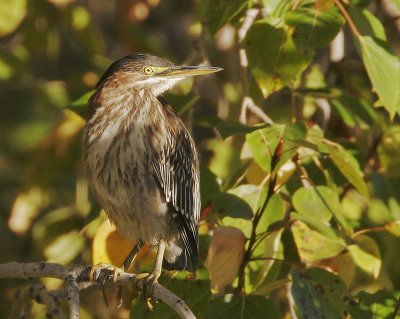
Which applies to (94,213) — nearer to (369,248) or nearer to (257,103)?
(257,103)

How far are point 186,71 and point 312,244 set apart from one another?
102 centimetres

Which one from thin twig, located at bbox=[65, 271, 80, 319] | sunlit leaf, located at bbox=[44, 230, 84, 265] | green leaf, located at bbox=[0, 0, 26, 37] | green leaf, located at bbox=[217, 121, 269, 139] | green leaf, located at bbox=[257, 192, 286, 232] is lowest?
sunlit leaf, located at bbox=[44, 230, 84, 265]

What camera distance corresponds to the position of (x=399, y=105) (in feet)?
13.3

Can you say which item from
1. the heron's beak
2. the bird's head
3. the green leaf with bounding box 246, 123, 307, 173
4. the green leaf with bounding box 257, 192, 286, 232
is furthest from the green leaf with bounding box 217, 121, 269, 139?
the bird's head

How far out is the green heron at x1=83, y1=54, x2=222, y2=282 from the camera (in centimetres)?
414

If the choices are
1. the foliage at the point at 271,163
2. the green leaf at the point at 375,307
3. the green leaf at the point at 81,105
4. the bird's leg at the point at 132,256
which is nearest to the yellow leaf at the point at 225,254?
the foliage at the point at 271,163

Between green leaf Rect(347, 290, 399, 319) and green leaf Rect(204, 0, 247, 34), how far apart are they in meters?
1.23

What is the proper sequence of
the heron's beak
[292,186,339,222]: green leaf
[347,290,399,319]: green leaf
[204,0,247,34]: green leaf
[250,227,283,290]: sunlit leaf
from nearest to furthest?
[347,290,399,319]: green leaf → [292,186,339,222]: green leaf → [250,227,283,290]: sunlit leaf → [204,0,247,34]: green leaf → the heron's beak

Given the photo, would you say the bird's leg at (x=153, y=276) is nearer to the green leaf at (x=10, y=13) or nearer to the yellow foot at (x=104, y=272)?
the yellow foot at (x=104, y=272)

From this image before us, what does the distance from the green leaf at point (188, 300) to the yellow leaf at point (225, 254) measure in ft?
0.15

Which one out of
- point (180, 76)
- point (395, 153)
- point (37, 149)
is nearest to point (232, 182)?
point (180, 76)

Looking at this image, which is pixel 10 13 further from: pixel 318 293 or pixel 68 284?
pixel 318 293

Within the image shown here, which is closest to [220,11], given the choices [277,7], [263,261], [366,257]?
[277,7]

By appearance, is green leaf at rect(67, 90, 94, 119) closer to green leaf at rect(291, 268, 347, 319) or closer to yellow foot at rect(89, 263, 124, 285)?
yellow foot at rect(89, 263, 124, 285)
